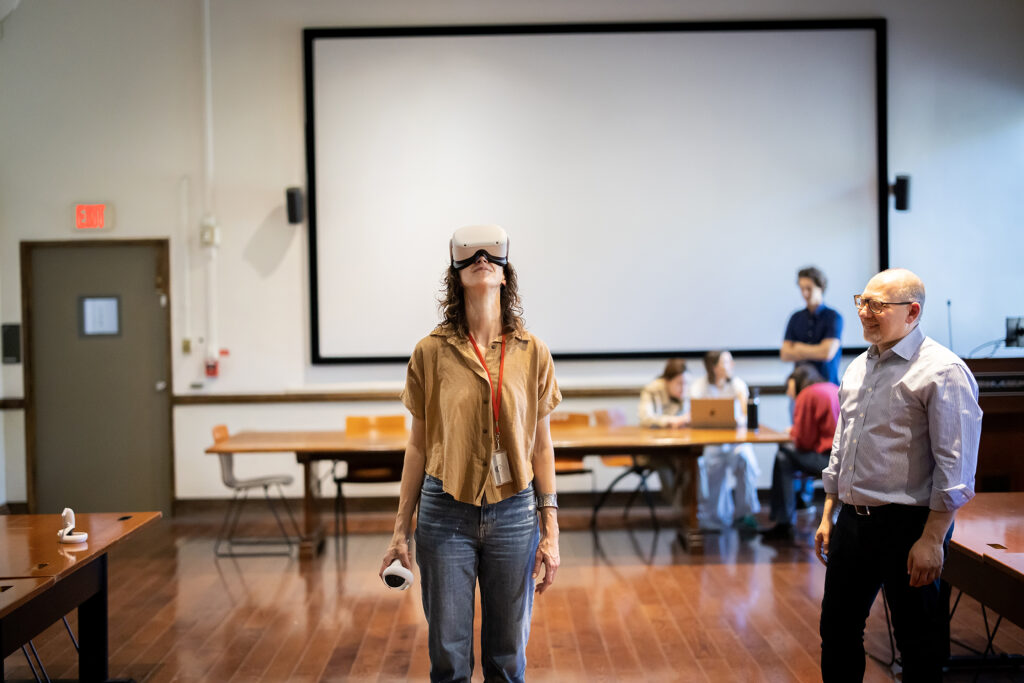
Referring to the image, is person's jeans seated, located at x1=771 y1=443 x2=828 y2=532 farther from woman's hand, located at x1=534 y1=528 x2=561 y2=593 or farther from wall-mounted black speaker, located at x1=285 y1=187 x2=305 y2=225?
wall-mounted black speaker, located at x1=285 y1=187 x2=305 y2=225

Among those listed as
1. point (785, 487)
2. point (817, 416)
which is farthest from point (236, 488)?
point (817, 416)

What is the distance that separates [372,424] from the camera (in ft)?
20.3

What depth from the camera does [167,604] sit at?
4645mm

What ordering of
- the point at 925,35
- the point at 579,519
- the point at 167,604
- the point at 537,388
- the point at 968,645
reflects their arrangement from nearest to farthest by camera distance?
the point at 537,388
the point at 968,645
the point at 167,604
the point at 579,519
the point at 925,35

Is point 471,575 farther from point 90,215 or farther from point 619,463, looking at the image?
point 90,215

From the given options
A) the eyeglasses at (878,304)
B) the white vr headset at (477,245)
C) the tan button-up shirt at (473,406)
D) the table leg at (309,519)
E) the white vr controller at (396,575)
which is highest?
the white vr headset at (477,245)

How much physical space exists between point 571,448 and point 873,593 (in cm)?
285

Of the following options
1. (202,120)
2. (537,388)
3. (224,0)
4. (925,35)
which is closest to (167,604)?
(537,388)

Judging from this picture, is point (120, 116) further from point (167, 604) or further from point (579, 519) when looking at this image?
point (579, 519)

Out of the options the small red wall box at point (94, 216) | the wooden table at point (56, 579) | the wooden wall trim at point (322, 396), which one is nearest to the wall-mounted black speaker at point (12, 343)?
the small red wall box at point (94, 216)

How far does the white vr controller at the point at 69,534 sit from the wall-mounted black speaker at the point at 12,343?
4296 millimetres

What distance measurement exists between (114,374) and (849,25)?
21.5 feet

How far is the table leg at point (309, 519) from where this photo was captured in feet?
18.2

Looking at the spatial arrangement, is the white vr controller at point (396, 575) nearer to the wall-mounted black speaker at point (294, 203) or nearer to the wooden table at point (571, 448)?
the wooden table at point (571, 448)
